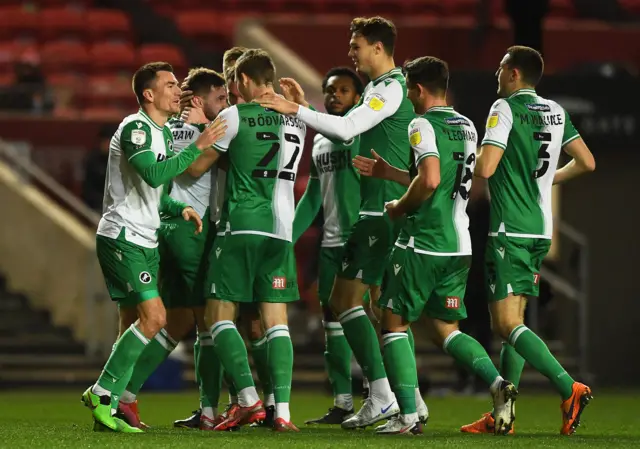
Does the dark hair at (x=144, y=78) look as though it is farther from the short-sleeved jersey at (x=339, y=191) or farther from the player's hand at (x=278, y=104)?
the short-sleeved jersey at (x=339, y=191)

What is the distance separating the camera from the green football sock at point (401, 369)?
7.36m

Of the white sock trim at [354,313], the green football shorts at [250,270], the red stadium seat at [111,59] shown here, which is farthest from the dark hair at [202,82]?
the red stadium seat at [111,59]

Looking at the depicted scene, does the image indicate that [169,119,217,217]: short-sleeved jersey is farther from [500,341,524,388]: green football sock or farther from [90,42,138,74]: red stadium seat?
[90,42,138,74]: red stadium seat

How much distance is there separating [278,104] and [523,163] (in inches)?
56.4

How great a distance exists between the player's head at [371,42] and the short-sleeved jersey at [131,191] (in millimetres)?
1223

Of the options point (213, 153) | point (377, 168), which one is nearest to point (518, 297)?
point (377, 168)

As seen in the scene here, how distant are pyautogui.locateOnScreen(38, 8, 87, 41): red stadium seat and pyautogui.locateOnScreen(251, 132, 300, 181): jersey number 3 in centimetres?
1238

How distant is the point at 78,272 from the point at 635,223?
19.8 feet

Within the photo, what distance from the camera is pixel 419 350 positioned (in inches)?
569

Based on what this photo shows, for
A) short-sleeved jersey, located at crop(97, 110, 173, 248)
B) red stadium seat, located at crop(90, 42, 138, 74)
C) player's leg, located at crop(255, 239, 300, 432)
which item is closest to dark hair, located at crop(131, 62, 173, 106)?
short-sleeved jersey, located at crop(97, 110, 173, 248)

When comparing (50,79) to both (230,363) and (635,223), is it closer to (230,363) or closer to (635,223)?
(635,223)

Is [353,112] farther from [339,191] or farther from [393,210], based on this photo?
[339,191]

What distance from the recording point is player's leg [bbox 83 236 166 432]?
7398 mm

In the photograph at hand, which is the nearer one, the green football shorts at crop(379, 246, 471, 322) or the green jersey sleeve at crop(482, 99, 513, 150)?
the green football shorts at crop(379, 246, 471, 322)
